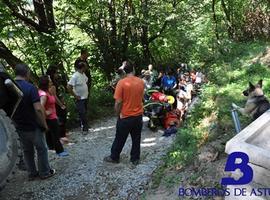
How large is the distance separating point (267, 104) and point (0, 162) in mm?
4301

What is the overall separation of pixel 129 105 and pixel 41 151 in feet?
5.46

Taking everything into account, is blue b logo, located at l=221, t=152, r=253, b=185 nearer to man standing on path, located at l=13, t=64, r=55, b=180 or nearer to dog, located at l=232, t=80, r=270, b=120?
dog, located at l=232, t=80, r=270, b=120

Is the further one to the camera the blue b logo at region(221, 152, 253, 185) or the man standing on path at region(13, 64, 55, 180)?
the man standing on path at region(13, 64, 55, 180)

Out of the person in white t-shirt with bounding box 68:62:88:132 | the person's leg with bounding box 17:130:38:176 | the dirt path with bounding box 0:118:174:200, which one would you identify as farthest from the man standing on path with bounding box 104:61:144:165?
the person in white t-shirt with bounding box 68:62:88:132

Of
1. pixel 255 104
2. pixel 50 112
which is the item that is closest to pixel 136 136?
pixel 50 112

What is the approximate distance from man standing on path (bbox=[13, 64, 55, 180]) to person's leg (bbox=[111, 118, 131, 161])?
1276 mm

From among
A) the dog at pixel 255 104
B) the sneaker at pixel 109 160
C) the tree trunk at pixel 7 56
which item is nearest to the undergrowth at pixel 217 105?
the dog at pixel 255 104

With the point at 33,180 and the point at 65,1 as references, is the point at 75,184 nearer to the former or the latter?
the point at 33,180

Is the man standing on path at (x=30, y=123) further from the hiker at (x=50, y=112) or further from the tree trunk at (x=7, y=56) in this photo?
the tree trunk at (x=7, y=56)

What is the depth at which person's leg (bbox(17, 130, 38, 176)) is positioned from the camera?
6535 millimetres

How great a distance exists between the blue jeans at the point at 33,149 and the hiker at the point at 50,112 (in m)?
0.81

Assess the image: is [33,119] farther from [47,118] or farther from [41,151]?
[47,118]

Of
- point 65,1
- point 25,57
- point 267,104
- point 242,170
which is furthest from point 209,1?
point 242,170

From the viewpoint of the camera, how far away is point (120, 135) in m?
7.29
